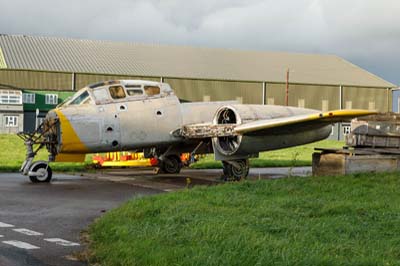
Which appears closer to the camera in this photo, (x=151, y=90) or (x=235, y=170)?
(x=235, y=170)

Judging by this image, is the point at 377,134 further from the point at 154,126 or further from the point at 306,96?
the point at 306,96

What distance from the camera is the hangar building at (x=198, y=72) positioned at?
218 feet

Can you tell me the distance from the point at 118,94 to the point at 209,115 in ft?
9.86

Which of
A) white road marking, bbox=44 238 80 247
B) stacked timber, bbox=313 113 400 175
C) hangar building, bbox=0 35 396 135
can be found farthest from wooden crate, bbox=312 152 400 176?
hangar building, bbox=0 35 396 135

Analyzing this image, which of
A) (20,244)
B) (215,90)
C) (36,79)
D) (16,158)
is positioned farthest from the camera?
(215,90)

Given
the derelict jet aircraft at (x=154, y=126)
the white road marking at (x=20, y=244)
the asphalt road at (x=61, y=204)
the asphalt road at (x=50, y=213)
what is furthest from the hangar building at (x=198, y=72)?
the white road marking at (x=20, y=244)

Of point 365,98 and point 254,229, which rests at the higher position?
point 365,98

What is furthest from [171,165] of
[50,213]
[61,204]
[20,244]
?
[20,244]

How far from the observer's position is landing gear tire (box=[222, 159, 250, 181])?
58.8 feet

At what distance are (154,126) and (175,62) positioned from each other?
5718cm

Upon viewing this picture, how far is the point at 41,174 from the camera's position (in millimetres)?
17062

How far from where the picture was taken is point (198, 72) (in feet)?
240

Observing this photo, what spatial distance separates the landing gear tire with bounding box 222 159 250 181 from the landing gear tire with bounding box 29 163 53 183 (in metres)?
4.96

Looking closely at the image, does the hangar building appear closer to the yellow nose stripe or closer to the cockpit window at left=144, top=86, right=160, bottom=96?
the cockpit window at left=144, top=86, right=160, bottom=96
